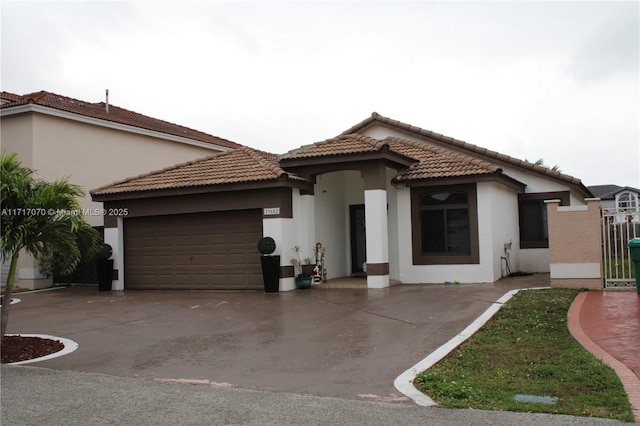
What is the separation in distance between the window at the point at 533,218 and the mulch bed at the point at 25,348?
15.2 metres

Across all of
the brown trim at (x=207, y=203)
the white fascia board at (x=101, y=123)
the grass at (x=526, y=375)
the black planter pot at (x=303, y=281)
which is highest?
the white fascia board at (x=101, y=123)

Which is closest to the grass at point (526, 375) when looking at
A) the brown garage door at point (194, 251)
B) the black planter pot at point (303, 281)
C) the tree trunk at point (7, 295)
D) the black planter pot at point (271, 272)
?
the tree trunk at point (7, 295)

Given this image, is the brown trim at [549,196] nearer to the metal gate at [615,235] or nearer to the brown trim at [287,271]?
the metal gate at [615,235]

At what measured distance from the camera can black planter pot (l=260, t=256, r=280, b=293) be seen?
16656 millimetres

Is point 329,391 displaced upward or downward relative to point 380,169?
downward

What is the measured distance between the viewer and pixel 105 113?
1028 inches

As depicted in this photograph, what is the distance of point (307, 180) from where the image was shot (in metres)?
17.8

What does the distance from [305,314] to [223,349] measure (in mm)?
3424

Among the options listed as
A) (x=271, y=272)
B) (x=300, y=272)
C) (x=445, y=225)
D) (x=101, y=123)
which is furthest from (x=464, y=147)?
(x=101, y=123)

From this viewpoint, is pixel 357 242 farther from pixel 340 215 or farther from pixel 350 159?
pixel 350 159

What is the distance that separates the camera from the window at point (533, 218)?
20.2 m

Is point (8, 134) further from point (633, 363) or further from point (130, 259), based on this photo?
point (633, 363)

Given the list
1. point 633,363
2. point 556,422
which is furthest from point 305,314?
point 556,422

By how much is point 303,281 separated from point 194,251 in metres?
3.76
